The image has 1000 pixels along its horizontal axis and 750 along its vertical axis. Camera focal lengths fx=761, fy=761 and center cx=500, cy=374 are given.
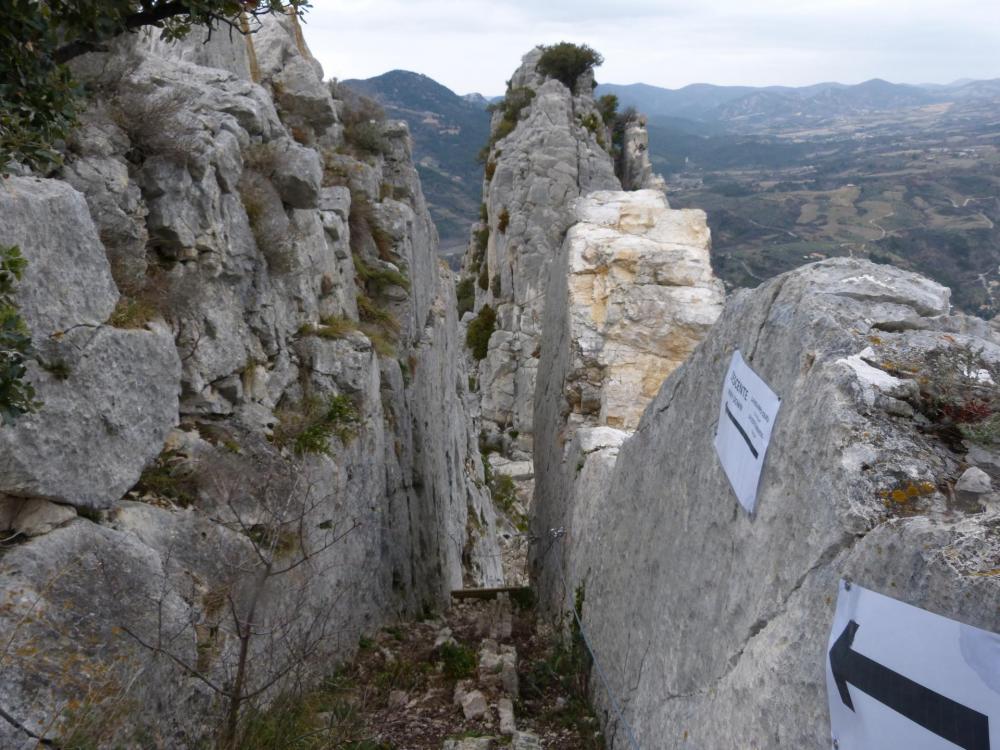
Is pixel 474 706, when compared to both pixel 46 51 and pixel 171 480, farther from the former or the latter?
pixel 46 51

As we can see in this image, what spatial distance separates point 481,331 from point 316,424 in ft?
75.8

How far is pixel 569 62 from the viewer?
113 ft

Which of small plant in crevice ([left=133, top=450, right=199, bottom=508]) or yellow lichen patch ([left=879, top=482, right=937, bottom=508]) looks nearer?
yellow lichen patch ([left=879, top=482, right=937, bottom=508])

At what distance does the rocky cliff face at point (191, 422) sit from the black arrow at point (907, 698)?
11.6ft

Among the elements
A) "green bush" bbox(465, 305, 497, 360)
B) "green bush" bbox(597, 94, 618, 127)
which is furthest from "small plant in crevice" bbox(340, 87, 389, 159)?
"green bush" bbox(597, 94, 618, 127)

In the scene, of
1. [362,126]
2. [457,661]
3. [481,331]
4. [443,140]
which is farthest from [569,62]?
[443,140]

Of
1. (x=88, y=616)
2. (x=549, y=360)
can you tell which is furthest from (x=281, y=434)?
(x=549, y=360)

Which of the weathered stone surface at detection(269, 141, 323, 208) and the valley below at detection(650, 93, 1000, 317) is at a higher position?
the weathered stone surface at detection(269, 141, 323, 208)

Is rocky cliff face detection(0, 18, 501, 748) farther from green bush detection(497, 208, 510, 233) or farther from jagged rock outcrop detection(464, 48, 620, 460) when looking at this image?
green bush detection(497, 208, 510, 233)

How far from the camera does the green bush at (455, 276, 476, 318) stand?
1437 inches

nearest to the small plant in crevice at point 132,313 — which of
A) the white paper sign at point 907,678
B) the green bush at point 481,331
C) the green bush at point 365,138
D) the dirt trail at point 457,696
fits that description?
the dirt trail at point 457,696

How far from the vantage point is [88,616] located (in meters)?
4.88

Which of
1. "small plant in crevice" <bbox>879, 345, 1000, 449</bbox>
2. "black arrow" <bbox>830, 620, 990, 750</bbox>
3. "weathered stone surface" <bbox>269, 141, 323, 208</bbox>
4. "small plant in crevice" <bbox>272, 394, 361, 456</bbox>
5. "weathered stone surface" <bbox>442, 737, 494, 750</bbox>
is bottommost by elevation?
"weathered stone surface" <bbox>442, 737, 494, 750</bbox>

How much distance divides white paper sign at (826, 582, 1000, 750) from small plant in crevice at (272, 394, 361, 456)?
643 cm
